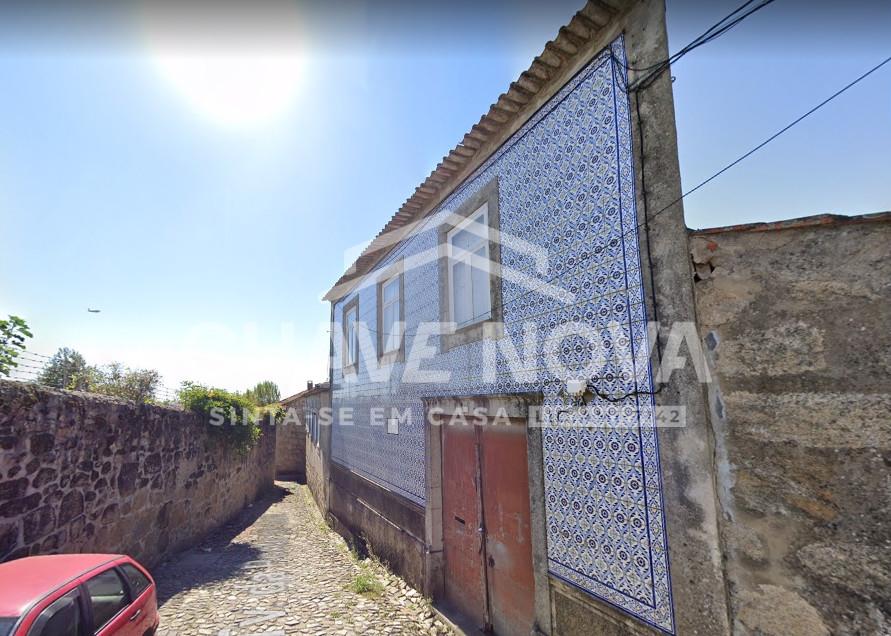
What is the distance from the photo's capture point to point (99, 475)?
5527 millimetres

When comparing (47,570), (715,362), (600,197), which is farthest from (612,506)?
(47,570)

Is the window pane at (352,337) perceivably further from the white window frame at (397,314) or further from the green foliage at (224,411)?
the green foliage at (224,411)

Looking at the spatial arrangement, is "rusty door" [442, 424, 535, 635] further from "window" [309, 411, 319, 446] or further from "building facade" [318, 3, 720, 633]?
"window" [309, 411, 319, 446]

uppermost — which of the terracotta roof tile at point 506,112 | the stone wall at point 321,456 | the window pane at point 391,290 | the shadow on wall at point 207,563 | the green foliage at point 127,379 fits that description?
the terracotta roof tile at point 506,112

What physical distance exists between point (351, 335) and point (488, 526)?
6.59 m

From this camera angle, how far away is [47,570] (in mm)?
3141

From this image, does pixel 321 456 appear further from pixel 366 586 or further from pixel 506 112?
pixel 506 112

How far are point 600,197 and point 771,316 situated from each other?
155 centimetres

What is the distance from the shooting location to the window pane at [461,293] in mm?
5574

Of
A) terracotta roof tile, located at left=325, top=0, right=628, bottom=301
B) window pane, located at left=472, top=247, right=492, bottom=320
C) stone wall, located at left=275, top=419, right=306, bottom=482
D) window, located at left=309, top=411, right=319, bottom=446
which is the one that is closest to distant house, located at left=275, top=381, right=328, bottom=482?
stone wall, located at left=275, top=419, right=306, bottom=482

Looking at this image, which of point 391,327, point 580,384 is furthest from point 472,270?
point 391,327

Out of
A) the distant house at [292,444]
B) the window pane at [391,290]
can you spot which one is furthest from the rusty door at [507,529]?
the distant house at [292,444]

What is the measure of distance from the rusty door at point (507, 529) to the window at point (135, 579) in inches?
126

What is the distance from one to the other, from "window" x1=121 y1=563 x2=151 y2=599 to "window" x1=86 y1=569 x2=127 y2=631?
0.11 metres
